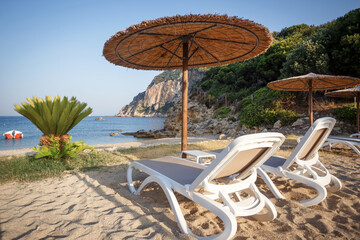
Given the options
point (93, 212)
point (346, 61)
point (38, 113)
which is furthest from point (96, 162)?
point (346, 61)

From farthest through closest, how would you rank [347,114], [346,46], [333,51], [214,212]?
1. [333,51]
2. [346,46]
3. [347,114]
4. [214,212]

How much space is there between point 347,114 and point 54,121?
13.1 metres

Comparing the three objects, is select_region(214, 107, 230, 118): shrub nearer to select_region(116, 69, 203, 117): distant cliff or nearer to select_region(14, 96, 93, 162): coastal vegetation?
select_region(14, 96, 93, 162): coastal vegetation

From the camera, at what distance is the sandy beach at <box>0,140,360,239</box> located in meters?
1.87


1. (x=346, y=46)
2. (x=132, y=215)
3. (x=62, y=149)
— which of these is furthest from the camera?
(x=346, y=46)

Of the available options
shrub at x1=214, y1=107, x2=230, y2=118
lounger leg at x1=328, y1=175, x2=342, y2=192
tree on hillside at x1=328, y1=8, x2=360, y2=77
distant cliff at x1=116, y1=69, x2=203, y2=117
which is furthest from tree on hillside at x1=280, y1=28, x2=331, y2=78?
distant cliff at x1=116, y1=69, x2=203, y2=117

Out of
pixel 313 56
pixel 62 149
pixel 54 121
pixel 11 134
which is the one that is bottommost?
pixel 11 134

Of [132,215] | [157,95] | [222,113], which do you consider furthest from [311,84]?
[157,95]

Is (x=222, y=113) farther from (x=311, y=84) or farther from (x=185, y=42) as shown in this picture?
(x=185, y=42)

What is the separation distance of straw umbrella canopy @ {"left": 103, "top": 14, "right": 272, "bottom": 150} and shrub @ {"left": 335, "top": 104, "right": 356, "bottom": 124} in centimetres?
923

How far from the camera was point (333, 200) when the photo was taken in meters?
2.60

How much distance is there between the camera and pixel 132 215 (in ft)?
7.29

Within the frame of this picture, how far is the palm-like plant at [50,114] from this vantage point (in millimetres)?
4887

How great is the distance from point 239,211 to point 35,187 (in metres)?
3.18
